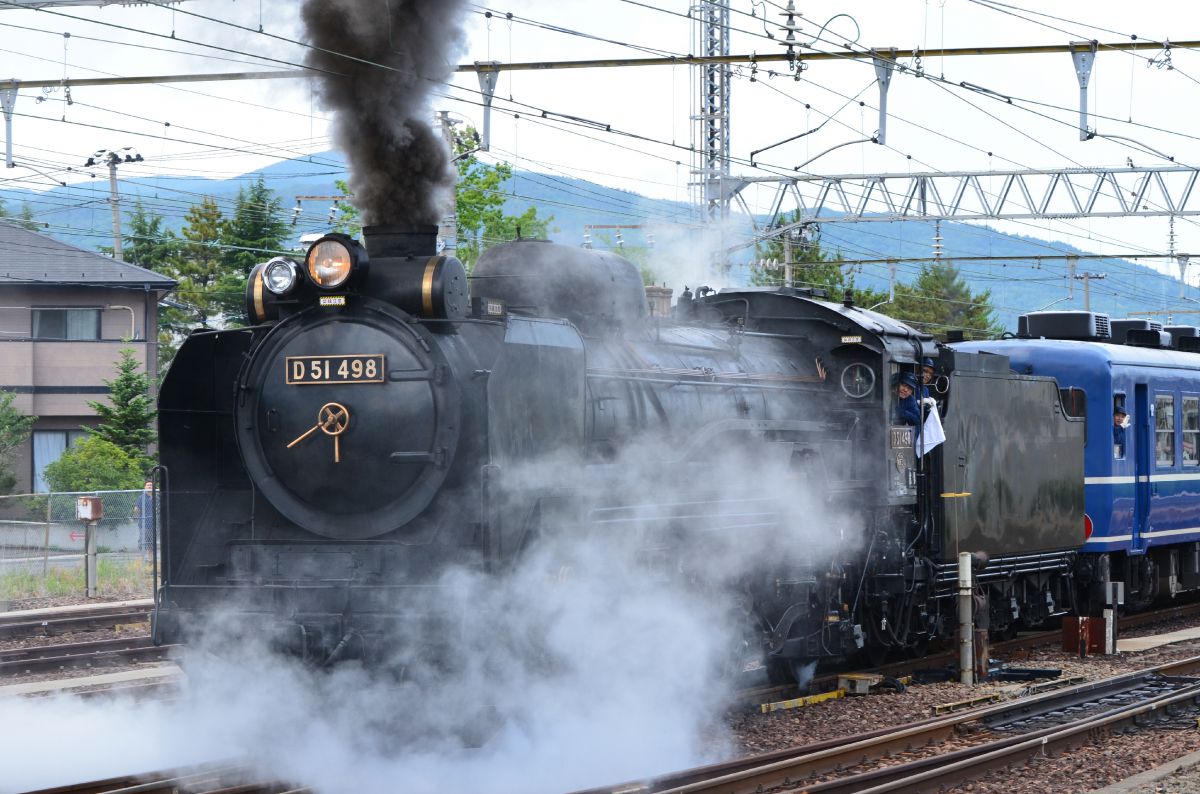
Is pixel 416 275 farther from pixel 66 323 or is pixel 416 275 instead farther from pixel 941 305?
pixel 941 305

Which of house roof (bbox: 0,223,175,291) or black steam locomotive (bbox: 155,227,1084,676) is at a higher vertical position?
house roof (bbox: 0,223,175,291)

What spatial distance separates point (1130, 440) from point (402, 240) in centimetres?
1117

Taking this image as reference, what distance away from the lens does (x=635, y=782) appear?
8156mm

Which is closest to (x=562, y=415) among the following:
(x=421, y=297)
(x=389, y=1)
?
(x=421, y=297)

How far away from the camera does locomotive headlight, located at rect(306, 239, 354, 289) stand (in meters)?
8.48

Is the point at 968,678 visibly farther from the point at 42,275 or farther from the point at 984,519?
the point at 42,275

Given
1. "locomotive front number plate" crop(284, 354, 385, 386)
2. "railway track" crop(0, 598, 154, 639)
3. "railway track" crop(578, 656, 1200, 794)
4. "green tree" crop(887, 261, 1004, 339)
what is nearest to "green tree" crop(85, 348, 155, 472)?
"railway track" crop(0, 598, 154, 639)

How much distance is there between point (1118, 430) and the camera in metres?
16.6

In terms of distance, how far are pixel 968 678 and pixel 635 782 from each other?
5.39 m

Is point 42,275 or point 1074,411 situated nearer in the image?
point 1074,411

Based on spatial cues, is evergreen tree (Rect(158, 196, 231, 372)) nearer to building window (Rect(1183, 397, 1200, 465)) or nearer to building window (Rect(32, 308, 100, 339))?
building window (Rect(32, 308, 100, 339))

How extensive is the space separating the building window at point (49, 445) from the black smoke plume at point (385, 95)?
26590mm

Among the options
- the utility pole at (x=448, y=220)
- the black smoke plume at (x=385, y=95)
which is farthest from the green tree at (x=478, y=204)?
the black smoke plume at (x=385, y=95)

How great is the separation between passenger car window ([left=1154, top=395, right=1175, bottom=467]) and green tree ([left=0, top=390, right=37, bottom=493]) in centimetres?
2342
